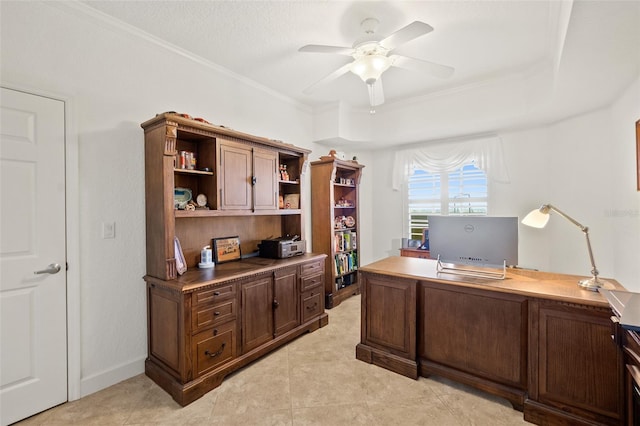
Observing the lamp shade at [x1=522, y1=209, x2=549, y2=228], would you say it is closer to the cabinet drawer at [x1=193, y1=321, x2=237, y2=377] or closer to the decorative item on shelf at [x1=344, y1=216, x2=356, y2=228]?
the cabinet drawer at [x1=193, y1=321, x2=237, y2=377]

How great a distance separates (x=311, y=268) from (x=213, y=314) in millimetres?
1193

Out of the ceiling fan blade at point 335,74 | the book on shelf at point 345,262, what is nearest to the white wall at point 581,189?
the book on shelf at point 345,262

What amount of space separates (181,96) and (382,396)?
3075 millimetres

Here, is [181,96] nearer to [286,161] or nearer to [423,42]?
[286,161]

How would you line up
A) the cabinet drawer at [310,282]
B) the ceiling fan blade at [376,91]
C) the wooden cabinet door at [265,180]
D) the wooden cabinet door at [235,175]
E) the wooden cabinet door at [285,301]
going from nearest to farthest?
the ceiling fan blade at [376,91] → the wooden cabinet door at [235,175] → the wooden cabinet door at [285,301] → the wooden cabinet door at [265,180] → the cabinet drawer at [310,282]

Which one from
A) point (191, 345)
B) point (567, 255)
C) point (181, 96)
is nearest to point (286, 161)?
point (181, 96)

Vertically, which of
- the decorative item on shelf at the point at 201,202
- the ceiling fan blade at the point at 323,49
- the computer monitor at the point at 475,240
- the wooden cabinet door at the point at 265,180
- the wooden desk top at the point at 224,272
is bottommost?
the wooden desk top at the point at 224,272

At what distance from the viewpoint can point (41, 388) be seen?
1894mm

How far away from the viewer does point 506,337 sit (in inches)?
74.9

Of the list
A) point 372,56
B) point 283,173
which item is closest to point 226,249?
point 283,173

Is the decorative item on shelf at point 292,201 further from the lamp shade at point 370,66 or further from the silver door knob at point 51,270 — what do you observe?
the silver door knob at point 51,270

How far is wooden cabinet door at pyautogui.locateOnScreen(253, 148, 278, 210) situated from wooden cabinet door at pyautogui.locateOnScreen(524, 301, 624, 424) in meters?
2.35

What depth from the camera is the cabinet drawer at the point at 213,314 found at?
2063 mm

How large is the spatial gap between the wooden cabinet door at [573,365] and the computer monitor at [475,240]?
0.43 metres
